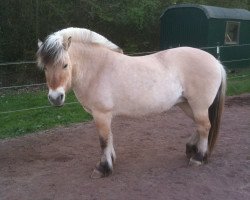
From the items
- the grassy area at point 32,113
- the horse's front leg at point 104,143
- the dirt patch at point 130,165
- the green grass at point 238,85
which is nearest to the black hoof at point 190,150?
the dirt patch at point 130,165

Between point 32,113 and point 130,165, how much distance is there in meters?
3.48

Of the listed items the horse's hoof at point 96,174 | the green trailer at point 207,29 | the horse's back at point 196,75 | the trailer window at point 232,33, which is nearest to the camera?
the horse's hoof at point 96,174

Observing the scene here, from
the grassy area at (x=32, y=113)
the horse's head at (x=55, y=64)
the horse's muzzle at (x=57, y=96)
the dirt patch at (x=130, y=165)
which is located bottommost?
the grassy area at (x=32, y=113)

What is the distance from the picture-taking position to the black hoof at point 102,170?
14.4 ft

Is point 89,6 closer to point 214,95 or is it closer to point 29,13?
point 29,13

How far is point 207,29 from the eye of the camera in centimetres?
1262

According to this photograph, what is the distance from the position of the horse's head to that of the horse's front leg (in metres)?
0.57

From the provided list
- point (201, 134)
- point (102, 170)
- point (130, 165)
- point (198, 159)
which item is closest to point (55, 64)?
point (102, 170)

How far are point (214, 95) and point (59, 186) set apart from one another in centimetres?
211

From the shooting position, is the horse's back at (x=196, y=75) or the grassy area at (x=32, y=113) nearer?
the horse's back at (x=196, y=75)

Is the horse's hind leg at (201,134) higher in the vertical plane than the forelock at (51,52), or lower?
lower

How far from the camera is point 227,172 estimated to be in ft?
14.5

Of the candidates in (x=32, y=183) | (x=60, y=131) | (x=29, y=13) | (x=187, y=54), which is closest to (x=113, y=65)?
(x=187, y=54)

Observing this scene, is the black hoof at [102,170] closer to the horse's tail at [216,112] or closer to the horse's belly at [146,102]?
the horse's belly at [146,102]
